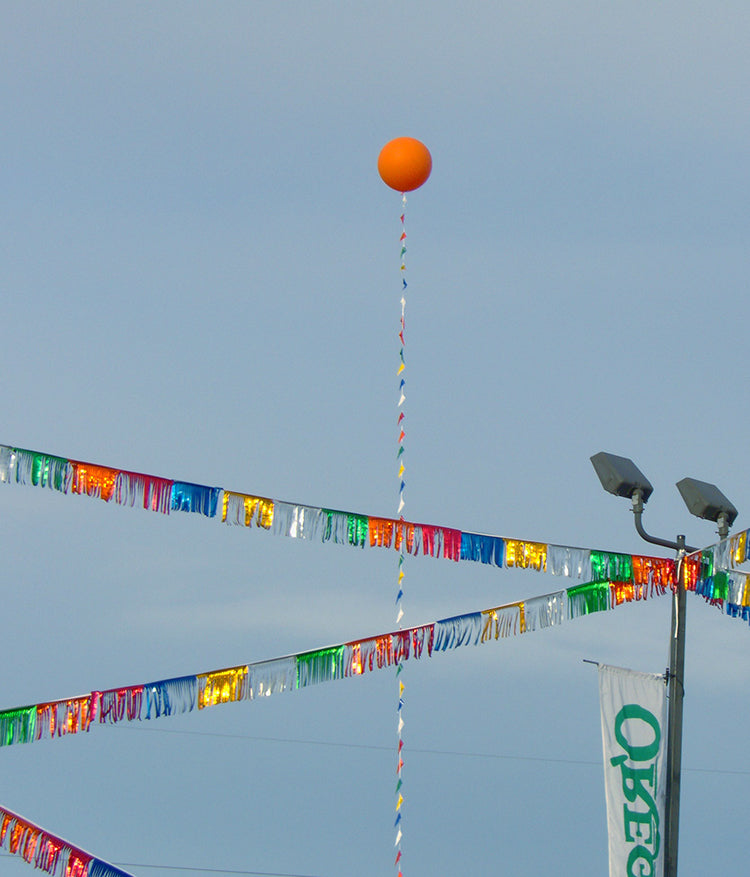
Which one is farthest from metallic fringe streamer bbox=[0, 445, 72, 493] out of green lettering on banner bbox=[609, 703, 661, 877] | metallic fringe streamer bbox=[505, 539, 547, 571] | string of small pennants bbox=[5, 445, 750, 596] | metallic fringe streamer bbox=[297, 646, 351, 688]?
green lettering on banner bbox=[609, 703, 661, 877]

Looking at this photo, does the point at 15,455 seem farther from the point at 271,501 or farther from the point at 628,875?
the point at 628,875

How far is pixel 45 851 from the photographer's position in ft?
31.2

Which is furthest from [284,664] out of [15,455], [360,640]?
[15,455]

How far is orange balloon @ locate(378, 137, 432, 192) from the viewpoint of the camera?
28.4ft

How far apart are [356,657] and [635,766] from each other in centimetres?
198

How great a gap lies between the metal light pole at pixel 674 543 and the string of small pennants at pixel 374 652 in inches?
7.8

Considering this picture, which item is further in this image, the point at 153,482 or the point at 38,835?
the point at 38,835

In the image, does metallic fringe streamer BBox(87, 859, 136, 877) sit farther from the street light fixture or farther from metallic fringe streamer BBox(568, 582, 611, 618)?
the street light fixture

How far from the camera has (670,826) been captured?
9.03 meters

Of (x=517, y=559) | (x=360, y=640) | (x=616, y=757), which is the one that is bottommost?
(x=616, y=757)

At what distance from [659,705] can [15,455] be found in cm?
459

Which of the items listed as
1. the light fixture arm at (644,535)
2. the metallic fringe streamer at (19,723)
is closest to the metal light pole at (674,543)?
the light fixture arm at (644,535)

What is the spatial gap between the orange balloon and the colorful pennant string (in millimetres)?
2881

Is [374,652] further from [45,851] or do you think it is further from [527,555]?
[45,851]
